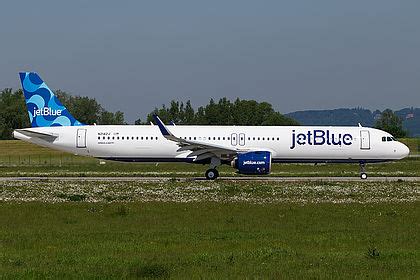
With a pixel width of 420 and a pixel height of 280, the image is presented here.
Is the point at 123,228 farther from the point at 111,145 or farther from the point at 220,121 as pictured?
the point at 220,121

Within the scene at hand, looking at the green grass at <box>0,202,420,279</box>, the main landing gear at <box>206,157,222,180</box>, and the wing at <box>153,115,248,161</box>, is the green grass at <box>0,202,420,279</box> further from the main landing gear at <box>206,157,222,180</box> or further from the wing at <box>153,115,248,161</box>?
the main landing gear at <box>206,157,222,180</box>

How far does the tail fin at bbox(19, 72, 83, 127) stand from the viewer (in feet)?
137

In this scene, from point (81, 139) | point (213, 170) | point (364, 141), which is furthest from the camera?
point (81, 139)

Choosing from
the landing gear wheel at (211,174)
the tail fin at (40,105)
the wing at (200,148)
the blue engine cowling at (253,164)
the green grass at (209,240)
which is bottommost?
the green grass at (209,240)

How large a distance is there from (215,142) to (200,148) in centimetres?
223

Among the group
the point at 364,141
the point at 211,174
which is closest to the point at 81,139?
the point at 211,174

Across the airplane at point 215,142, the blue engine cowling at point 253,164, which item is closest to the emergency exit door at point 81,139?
the airplane at point 215,142

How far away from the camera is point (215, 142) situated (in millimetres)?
40406

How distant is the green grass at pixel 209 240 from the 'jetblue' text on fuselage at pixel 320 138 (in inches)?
623

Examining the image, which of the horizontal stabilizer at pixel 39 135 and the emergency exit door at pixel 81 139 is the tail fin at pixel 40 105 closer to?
the horizontal stabilizer at pixel 39 135

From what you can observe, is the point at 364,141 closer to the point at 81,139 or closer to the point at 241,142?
the point at 241,142

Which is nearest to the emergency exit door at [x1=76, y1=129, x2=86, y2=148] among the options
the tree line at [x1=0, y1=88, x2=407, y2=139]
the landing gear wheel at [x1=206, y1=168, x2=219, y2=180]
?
the landing gear wheel at [x1=206, y1=168, x2=219, y2=180]

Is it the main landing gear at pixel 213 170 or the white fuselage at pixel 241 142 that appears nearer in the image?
the main landing gear at pixel 213 170

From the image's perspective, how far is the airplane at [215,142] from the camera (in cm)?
4006
